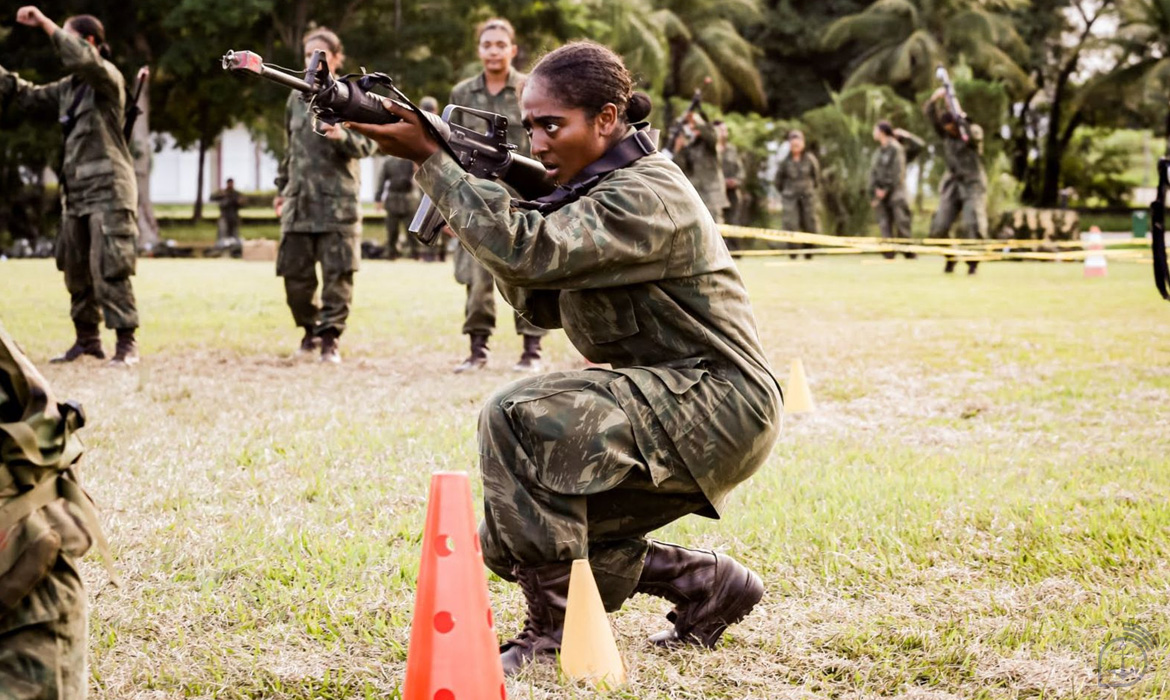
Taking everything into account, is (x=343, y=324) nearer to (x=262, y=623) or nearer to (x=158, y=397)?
(x=158, y=397)

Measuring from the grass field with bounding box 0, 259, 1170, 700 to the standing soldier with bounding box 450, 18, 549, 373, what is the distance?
0.74 feet

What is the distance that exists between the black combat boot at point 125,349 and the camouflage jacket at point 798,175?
690 inches

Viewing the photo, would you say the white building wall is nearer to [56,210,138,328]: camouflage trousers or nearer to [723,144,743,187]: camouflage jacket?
[723,144,743,187]: camouflage jacket

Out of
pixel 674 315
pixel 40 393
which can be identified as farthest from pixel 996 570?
pixel 40 393

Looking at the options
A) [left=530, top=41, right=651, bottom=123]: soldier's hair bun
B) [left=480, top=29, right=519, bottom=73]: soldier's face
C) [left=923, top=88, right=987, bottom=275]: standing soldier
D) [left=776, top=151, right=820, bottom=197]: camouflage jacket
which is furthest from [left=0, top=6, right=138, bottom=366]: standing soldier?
[left=776, top=151, right=820, bottom=197]: camouflage jacket

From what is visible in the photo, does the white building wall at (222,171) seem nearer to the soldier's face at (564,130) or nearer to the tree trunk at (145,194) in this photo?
the tree trunk at (145,194)

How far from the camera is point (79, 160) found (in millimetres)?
8523

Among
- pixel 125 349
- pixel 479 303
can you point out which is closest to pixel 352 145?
pixel 479 303

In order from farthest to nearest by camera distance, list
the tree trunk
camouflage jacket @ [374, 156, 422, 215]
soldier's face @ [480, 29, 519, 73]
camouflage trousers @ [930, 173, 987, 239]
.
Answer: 1. the tree trunk
2. camouflage jacket @ [374, 156, 422, 215]
3. camouflage trousers @ [930, 173, 987, 239]
4. soldier's face @ [480, 29, 519, 73]

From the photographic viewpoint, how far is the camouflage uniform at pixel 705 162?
19.7 m

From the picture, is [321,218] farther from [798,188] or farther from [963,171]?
[798,188]

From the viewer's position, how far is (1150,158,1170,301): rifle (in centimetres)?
480

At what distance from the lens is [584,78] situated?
3016 mm

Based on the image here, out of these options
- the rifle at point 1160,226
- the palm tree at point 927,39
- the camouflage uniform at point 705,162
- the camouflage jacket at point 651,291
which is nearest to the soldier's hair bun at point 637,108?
the camouflage jacket at point 651,291
